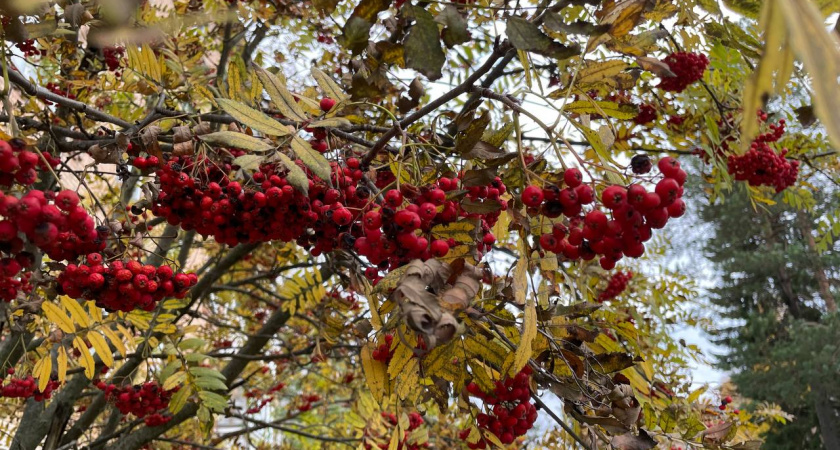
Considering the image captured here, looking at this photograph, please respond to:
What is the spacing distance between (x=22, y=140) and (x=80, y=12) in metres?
0.90

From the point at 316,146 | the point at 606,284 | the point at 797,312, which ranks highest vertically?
the point at 797,312

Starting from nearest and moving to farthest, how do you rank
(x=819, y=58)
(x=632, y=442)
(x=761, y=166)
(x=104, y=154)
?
(x=819, y=58)
(x=632, y=442)
(x=104, y=154)
(x=761, y=166)

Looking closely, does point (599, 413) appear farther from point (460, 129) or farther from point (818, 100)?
point (818, 100)

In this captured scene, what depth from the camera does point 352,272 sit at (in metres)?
2.29

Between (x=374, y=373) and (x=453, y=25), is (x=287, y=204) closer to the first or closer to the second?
(x=374, y=373)

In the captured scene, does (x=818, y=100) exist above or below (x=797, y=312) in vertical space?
below

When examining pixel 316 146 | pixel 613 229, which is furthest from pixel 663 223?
pixel 316 146

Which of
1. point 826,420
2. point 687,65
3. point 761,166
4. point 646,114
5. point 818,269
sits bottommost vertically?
point 761,166

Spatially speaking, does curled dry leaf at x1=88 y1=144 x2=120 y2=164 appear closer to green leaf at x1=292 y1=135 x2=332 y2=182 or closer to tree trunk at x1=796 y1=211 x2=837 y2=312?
green leaf at x1=292 y1=135 x2=332 y2=182

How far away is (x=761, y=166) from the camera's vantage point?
3521mm

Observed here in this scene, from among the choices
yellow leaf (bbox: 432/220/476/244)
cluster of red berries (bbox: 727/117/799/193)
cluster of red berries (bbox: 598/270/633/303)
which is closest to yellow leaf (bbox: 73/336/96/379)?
yellow leaf (bbox: 432/220/476/244)

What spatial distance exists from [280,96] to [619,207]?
35.5 inches

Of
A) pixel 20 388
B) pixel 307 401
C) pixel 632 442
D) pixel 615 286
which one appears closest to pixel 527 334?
pixel 632 442

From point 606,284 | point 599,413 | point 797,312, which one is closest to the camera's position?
point 599,413
